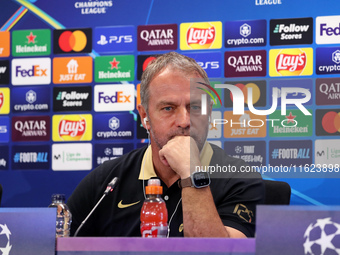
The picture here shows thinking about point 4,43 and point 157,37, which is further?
point 4,43

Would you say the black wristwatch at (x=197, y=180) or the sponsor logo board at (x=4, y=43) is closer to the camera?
the black wristwatch at (x=197, y=180)

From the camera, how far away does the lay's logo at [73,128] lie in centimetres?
322

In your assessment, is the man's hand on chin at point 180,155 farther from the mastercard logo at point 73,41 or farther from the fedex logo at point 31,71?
the fedex logo at point 31,71

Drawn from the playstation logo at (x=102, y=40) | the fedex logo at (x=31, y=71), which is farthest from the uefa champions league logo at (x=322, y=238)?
the fedex logo at (x=31, y=71)

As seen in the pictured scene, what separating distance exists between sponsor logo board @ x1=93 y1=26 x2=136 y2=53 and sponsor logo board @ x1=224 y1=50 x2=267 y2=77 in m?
0.64

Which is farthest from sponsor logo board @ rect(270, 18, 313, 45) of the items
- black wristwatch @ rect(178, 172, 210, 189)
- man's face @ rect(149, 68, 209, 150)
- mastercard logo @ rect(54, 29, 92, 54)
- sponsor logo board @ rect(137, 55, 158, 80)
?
black wristwatch @ rect(178, 172, 210, 189)

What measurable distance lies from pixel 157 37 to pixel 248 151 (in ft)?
6.51

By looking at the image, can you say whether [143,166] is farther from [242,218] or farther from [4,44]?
[4,44]

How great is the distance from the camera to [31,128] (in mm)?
3285

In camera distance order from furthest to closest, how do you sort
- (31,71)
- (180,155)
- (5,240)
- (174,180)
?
(31,71) < (174,180) < (180,155) < (5,240)

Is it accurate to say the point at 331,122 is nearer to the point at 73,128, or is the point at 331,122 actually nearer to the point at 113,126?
the point at 113,126

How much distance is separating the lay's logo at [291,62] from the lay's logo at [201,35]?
365 millimetres

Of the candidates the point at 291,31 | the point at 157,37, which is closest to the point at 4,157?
the point at 157,37

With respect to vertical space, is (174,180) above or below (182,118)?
below
